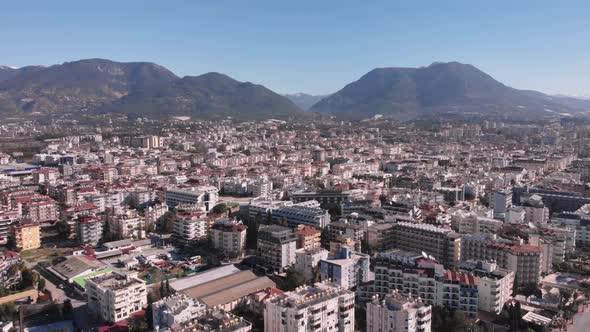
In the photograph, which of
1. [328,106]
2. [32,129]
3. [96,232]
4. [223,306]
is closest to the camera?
[223,306]

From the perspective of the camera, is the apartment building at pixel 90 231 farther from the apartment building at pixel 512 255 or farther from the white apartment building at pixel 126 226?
the apartment building at pixel 512 255

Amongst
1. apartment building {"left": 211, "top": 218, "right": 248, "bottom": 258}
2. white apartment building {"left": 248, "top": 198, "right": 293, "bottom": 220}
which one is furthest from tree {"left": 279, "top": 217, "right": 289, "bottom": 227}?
apartment building {"left": 211, "top": 218, "right": 248, "bottom": 258}

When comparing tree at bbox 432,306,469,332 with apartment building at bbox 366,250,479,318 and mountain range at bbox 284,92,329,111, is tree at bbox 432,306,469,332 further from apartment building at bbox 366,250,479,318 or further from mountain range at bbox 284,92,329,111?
mountain range at bbox 284,92,329,111

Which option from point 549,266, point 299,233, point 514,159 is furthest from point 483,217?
point 514,159

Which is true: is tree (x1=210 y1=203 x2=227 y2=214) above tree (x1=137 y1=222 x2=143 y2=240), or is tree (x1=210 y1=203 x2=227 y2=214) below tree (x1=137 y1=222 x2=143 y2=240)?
above

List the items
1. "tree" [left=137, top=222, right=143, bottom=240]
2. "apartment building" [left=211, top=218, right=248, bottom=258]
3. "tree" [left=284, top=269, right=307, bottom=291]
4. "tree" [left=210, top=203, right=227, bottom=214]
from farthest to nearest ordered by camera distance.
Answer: "tree" [left=210, top=203, right=227, bottom=214] → "tree" [left=137, top=222, right=143, bottom=240] → "apartment building" [left=211, top=218, right=248, bottom=258] → "tree" [left=284, top=269, right=307, bottom=291]

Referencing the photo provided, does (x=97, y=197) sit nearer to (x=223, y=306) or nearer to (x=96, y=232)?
(x=96, y=232)
